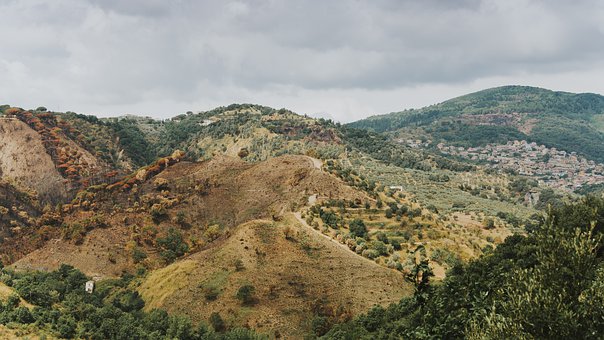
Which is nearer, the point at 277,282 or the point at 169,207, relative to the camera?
the point at 277,282

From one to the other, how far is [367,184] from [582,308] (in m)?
62.4

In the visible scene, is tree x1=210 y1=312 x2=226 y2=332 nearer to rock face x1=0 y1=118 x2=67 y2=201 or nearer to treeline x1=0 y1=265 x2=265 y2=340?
treeline x1=0 y1=265 x2=265 y2=340

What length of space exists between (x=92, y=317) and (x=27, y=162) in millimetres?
81938

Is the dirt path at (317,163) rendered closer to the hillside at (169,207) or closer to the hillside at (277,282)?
the hillside at (169,207)

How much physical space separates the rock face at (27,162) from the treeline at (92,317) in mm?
57751

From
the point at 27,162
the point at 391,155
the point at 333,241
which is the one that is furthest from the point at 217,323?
the point at 391,155

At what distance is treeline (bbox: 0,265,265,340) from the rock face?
57.8 meters

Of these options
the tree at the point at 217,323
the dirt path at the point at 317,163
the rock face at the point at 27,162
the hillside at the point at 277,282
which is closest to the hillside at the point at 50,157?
the rock face at the point at 27,162

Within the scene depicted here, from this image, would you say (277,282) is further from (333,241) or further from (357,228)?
(357,228)

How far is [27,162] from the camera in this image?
115 m

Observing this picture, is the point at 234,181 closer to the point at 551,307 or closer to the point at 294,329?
the point at 294,329

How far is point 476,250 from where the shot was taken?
202ft

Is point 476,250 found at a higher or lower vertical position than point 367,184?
lower

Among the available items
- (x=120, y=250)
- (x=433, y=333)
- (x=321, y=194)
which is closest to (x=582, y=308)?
(x=433, y=333)
